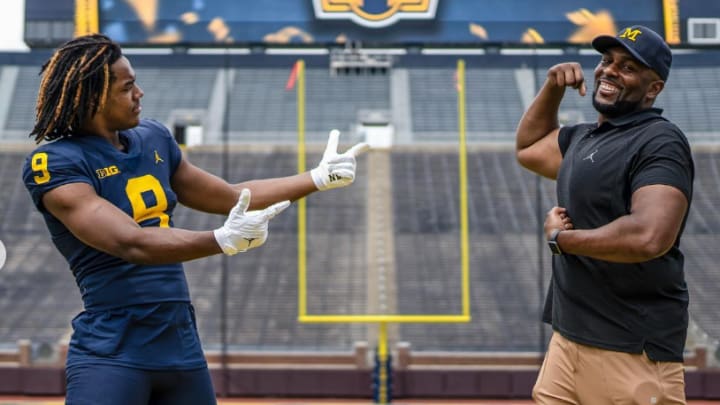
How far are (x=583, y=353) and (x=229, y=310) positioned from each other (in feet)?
20.2

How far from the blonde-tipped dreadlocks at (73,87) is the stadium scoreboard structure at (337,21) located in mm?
7067

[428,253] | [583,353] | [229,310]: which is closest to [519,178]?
[428,253]

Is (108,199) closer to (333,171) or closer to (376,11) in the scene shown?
(333,171)

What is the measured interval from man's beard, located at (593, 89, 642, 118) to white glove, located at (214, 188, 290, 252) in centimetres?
82

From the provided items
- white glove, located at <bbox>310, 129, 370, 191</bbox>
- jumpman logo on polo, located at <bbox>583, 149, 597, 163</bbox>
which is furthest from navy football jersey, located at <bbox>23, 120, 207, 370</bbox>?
jumpman logo on polo, located at <bbox>583, 149, 597, 163</bbox>

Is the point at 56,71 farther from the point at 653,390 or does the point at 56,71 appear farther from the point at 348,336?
the point at 348,336

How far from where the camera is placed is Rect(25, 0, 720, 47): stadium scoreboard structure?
9.47m

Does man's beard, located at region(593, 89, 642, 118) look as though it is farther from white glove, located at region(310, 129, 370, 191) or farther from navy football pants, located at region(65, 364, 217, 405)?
navy football pants, located at region(65, 364, 217, 405)

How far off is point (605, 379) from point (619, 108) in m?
0.63

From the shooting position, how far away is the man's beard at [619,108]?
8.08ft

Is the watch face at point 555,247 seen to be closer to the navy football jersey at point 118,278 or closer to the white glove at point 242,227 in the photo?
the white glove at point 242,227

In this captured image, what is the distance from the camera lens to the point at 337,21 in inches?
381

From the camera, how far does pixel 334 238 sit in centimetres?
866

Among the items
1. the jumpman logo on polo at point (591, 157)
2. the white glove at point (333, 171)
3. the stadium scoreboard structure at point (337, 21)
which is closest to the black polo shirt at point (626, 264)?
the jumpman logo on polo at point (591, 157)
